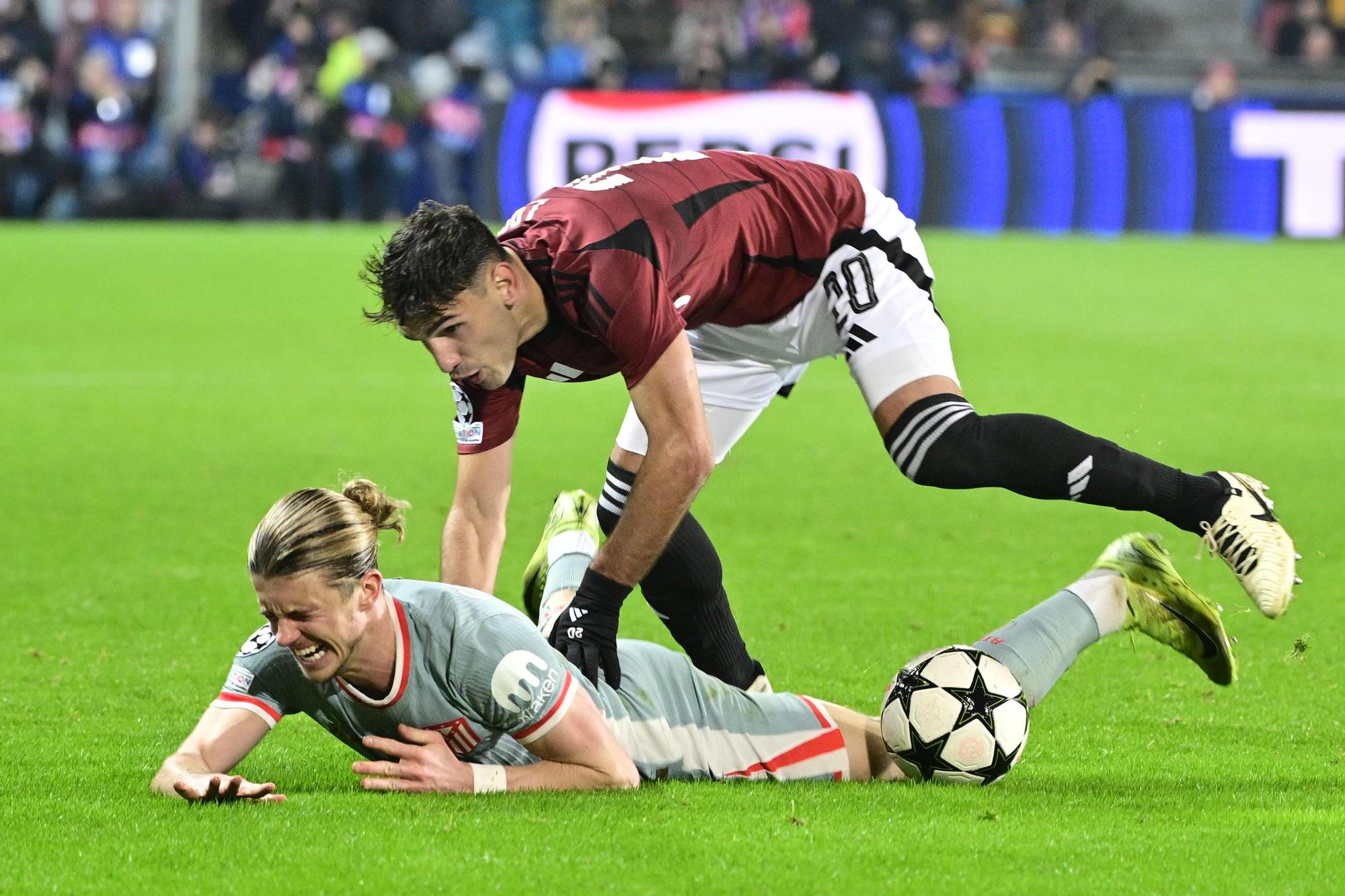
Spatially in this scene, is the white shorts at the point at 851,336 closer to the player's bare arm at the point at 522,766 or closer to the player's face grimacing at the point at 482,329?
the player's face grimacing at the point at 482,329

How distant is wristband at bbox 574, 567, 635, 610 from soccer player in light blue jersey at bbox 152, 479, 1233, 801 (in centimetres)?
8

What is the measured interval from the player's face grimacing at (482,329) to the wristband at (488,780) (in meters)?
0.87

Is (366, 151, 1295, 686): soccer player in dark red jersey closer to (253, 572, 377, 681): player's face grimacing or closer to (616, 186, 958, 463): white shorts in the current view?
(616, 186, 958, 463): white shorts

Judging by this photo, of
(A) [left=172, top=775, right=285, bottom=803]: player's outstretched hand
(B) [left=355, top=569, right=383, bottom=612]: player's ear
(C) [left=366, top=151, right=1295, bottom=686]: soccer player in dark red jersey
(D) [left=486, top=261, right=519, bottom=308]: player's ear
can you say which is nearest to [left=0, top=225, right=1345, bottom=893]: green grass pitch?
(A) [left=172, top=775, right=285, bottom=803]: player's outstretched hand

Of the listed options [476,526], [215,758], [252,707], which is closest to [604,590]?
[476,526]

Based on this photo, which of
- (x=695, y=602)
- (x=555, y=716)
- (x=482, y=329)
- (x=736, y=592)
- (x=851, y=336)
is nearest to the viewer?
(x=555, y=716)

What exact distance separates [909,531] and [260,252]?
Result: 12607 mm

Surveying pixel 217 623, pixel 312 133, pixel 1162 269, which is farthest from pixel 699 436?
pixel 312 133

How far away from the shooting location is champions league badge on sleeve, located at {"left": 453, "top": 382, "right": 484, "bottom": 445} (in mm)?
4816

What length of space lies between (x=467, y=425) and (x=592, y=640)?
0.95 meters

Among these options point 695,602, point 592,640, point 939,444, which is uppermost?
point 939,444

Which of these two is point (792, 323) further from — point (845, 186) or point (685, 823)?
point (685, 823)

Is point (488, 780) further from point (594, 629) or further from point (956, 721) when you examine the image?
point (956, 721)

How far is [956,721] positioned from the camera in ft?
13.6
